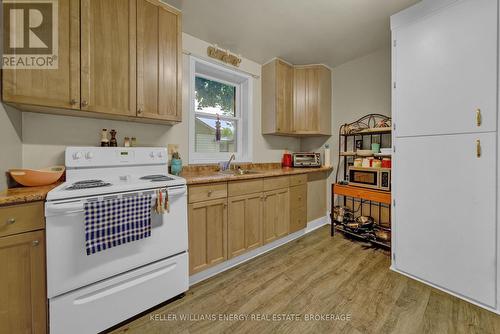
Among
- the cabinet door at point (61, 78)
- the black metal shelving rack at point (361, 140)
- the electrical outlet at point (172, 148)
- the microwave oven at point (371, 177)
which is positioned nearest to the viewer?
→ the cabinet door at point (61, 78)

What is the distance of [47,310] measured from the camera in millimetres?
1127

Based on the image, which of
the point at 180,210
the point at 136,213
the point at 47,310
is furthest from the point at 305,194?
the point at 47,310

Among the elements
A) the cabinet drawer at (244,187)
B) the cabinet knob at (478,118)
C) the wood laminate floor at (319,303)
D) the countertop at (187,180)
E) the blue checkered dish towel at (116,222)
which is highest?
the cabinet knob at (478,118)

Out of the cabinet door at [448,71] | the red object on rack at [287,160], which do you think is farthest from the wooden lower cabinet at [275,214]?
the cabinet door at [448,71]

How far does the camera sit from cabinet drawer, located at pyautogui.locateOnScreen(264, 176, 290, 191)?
7.45 ft

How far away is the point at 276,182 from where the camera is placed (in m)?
2.37

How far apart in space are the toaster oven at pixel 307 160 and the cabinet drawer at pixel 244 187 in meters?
1.15

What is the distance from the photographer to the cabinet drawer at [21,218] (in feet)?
3.32

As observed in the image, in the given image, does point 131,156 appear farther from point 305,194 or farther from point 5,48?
point 305,194

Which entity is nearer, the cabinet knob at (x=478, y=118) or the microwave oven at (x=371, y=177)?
the cabinet knob at (x=478, y=118)

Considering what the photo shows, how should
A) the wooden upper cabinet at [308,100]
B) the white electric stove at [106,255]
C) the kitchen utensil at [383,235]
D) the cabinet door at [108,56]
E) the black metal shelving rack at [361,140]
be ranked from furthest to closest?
the wooden upper cabinet at [308,100] → the black metal shelving rack at [361,140] → the kitchen utensil at [383,235] → the cabinet door at [108,56] → the white electric stove at [106,255]

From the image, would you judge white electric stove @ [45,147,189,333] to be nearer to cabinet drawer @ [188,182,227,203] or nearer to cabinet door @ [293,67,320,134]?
cabinet drawer @ [188,182,227,203]

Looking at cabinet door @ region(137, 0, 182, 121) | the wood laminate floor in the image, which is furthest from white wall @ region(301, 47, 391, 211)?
cabinet door @ region(137, 0, 182, 121)

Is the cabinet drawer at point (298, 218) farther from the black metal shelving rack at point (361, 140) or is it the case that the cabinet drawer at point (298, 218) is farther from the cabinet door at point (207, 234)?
the cabinet door at point (207, 234)
